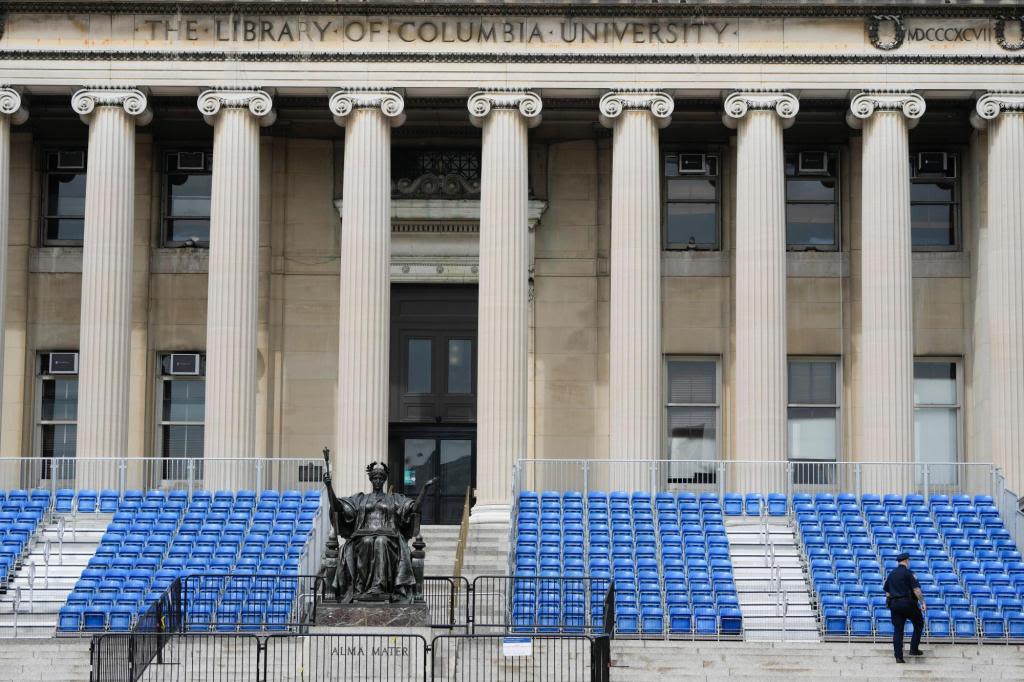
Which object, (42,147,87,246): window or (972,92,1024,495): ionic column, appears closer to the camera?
(972,92,1024,495): ionic column

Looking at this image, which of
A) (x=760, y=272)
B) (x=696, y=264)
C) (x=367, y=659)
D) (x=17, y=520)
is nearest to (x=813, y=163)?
(x=696, y=264)

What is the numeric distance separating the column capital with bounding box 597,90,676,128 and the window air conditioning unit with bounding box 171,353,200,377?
33.6 feet

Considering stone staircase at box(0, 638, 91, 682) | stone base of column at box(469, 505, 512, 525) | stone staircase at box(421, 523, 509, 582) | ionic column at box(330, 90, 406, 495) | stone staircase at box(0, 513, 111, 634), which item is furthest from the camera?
ionic column at box(330, 90, 406, 495)

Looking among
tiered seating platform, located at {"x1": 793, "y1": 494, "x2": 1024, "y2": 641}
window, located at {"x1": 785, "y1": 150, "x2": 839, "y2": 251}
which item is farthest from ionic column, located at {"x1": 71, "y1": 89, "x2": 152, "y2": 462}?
window, located at {"x1": 785, "y1": 150, "x2": 839, "y2": 251}

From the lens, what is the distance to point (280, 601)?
31031 millimetres

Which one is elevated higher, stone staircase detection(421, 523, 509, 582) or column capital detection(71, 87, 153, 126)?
column capital detection(71, 87, 153, 126)

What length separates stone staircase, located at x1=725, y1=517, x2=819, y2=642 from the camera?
3153 centimetres

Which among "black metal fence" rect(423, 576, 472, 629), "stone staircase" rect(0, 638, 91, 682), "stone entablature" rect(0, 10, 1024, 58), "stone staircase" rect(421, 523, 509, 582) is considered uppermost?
"stone entablature" rect(0, 10, 1024, 58)

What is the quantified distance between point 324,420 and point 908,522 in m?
12.7

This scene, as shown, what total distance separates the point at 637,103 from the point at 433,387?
7732 millimetres

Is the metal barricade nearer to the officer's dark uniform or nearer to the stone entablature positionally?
the officer's dark uniform

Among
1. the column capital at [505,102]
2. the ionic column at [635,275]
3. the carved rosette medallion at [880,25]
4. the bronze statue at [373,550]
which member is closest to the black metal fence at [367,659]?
the bronze statue at [373,550]

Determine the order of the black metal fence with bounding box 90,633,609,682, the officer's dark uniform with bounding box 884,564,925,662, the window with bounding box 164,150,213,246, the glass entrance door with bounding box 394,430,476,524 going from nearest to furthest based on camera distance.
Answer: the black metal fence with bounding box 90,633,609,682, the officer's dark uniform with bounding box 884,564,925,662, the glass entrance door with bounding box 394,430,476,524, the window with bounding box 164,150,213,246

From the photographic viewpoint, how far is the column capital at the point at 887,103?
126 ft
